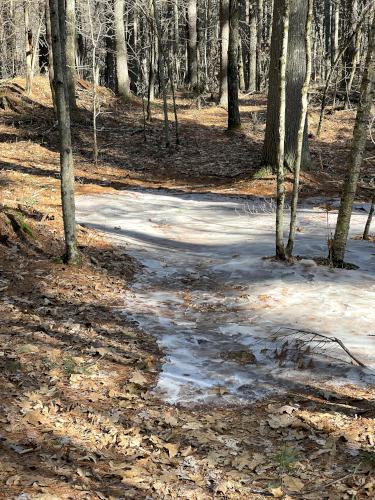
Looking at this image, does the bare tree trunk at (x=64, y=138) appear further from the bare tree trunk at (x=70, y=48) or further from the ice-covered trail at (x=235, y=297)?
the bare tree trunk at (x=70, y=48)

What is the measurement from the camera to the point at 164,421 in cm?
438

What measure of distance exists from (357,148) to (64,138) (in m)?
4.29

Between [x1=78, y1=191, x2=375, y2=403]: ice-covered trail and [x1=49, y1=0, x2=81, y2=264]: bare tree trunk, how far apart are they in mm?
1210

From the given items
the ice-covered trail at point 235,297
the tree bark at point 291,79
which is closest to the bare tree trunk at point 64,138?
the ice-covered trail at point 235,297

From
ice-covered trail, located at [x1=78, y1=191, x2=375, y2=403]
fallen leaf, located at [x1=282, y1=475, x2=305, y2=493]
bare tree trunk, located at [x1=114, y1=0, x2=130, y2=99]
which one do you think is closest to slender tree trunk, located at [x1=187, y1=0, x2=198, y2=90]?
bare tree trunk, located at [x1=114, y1=0, x2=130, y2=99]

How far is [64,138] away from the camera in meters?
7.03

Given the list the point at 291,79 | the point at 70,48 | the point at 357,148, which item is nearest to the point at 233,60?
the point at 291,79

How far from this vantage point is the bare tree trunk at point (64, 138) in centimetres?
653

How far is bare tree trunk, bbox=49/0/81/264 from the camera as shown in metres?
6.53

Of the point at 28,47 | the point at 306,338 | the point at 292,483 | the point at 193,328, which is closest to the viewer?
the point at 292,483

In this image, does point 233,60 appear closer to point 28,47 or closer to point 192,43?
point 28,47

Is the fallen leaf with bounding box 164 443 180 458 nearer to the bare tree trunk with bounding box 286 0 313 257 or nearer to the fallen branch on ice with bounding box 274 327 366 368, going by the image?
the fallen branch on ice with bounding box 274 327 366 368

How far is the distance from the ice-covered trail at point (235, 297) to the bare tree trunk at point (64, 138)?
1.21 meters

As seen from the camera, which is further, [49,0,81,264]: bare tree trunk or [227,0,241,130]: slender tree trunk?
[227,0,241,130]: slender tree trunk
